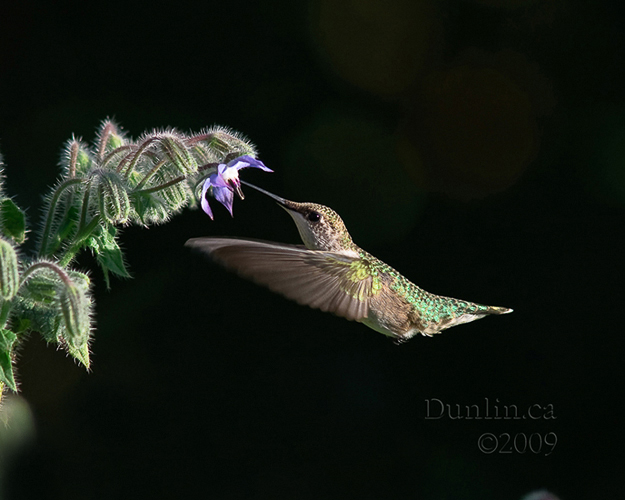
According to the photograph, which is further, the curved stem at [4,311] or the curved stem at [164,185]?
the curved stem at [164,185]

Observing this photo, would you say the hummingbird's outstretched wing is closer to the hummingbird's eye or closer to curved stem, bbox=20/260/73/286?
the hummingbird's eye

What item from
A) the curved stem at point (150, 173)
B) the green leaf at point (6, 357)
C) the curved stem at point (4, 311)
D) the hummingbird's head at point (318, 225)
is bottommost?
the green leaf at point (6, 357)

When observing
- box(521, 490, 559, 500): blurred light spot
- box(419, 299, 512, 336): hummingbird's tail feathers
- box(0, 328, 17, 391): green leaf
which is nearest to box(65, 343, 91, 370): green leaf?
box(0, 328, 17, 391): green leaf

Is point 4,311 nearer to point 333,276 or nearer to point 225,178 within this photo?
point 225,178

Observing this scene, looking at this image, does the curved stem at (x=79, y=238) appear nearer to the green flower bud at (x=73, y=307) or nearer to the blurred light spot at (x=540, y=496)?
the green flower bud at (x=73, y=307)

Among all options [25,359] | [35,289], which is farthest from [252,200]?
[35,289]

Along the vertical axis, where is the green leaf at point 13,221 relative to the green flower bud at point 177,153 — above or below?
below

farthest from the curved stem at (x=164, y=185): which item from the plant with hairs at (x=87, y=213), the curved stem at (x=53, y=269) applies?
the curved stem at (x=53, y=269)

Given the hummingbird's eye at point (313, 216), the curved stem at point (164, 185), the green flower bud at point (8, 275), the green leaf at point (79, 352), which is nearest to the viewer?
the green flower bud at point (8, 275)

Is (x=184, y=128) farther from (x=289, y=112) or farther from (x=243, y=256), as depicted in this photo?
(x=243, y=256)
